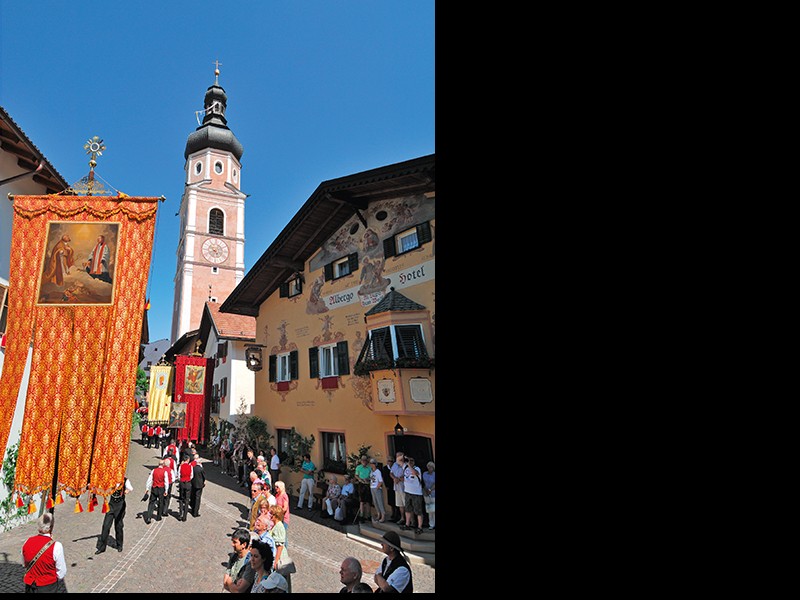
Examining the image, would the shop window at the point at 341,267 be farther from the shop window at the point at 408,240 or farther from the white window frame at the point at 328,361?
the white window frame at the point at 328,361

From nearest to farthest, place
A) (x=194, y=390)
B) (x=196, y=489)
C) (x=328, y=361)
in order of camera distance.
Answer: (x=196, y=489) < (x=328, y=361) < (x=194, y=390)

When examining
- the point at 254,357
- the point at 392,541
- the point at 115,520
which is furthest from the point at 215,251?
the point at 392,541

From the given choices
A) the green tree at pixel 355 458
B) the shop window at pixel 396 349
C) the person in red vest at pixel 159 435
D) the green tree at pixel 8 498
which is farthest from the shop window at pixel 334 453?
the person in red vest at pixel 159 435

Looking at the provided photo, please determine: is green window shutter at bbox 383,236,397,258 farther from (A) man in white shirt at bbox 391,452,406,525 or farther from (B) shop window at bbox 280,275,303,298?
(A) man in white shirt at bbox 391,452,406,525

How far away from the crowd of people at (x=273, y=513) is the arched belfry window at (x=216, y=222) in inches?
1239

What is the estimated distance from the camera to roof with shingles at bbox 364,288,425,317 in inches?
466

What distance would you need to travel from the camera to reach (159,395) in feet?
57.1

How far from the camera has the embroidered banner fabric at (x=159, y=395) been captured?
678 inches

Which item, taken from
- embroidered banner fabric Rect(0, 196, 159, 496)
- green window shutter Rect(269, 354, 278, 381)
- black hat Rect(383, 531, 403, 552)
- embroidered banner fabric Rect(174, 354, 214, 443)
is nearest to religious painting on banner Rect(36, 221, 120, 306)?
embroidered banner fabric Rect(0, 196, 159, 496)

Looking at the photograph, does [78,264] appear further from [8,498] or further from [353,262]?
[353,262]

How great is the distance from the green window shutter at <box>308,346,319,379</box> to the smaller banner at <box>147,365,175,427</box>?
641 cm

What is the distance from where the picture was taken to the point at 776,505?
0.81 meters

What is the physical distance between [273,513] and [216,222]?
4245 centimetres

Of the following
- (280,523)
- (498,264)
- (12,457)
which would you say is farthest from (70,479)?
(498,264)
